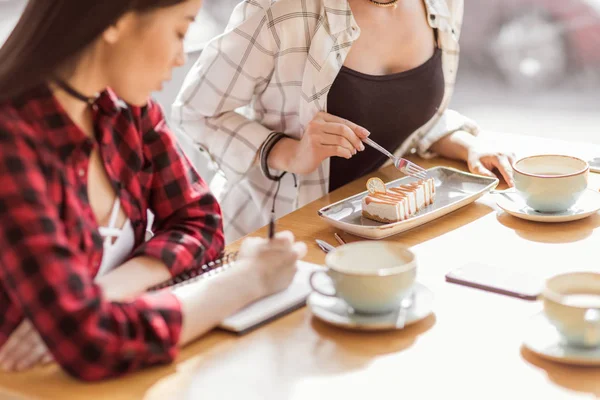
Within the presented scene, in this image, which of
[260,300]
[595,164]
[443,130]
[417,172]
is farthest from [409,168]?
[260,300]

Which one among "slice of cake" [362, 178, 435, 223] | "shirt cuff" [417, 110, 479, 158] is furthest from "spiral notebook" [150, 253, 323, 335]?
"shirt cuff" [417, 110, 479, 158]

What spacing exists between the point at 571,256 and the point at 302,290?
428 mm

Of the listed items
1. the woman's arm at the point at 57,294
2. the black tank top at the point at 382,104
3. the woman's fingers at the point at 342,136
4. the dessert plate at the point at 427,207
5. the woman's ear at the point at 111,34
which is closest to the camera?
the woman's arm at the point at 57,294

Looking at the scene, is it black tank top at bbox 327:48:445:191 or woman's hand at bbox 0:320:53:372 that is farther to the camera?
black tank top at bbox 327:48:445:191

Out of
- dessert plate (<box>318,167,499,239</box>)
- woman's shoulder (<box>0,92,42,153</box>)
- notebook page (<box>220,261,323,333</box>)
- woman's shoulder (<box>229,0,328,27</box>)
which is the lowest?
dessert plate (<box>318,167,499,239</box>)

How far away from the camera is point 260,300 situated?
3.76ft

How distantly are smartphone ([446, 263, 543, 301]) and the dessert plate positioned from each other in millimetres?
199

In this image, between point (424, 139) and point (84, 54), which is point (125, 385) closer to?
point (84, 54)

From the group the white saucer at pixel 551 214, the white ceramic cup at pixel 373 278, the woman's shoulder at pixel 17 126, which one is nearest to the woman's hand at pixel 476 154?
the white saucer at pixel 551 214

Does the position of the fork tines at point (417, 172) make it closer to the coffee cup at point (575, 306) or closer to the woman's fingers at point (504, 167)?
the woman's fingers at point (504, 167)

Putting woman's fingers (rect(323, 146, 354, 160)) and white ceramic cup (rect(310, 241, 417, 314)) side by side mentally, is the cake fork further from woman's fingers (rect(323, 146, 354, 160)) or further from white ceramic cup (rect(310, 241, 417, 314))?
white ceramic cup (rect(310, 241, 417, 314))

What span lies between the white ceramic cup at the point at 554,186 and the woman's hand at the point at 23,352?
84 cm

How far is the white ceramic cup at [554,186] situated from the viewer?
56.7 inches

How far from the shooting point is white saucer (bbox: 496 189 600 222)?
143cm
